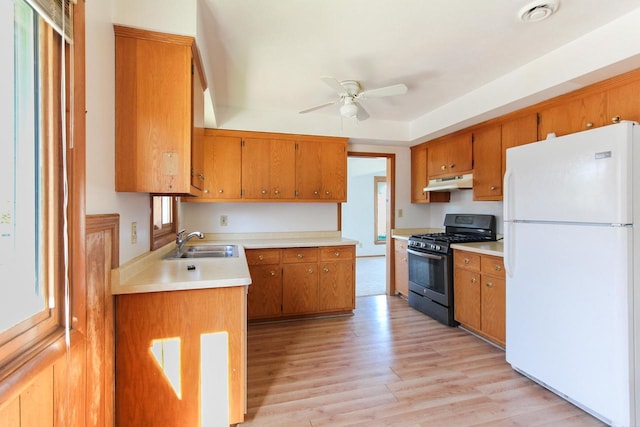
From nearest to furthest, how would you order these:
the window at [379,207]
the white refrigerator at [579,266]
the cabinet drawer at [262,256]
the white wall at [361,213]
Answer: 1. the white refrigerator at [579,266]
2. the cabinet drawer at [262,256]
3. the white wall at [361,213]
4. the window at [379,207]

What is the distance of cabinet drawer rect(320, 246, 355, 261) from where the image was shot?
133 inches

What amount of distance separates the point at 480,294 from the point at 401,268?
134cm

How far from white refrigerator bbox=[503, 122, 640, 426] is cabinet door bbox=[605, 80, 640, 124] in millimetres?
484

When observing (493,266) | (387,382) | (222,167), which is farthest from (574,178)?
(222,167)

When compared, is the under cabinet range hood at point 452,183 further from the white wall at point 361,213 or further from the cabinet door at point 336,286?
the white wall at point 361,213

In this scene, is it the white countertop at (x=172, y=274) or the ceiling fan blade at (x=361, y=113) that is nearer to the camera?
the white countertop at (x=172, y=274)

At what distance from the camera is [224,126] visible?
10.9 feet

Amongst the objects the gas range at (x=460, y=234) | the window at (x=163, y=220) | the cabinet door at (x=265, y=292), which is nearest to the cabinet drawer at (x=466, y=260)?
the gas range at (x=460, y=234)

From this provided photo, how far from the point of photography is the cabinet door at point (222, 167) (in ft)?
10.8

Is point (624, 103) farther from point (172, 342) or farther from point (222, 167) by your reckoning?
point (222, 167)

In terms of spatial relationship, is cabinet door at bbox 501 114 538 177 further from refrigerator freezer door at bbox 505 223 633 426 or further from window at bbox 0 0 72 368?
window at bbox 0 0 72 368

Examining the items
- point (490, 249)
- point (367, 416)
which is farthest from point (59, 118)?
point (490, 249)

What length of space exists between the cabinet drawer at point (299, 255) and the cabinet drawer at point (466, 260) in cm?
148

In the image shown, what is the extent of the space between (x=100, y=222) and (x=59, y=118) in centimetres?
44
